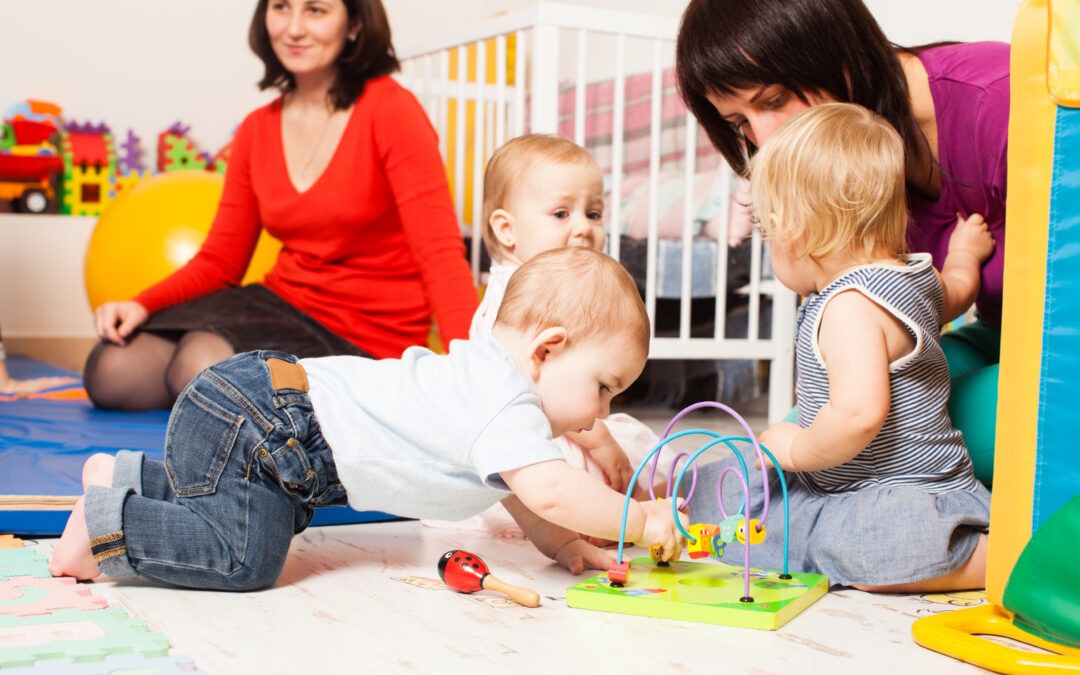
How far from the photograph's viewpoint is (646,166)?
11.2 feet

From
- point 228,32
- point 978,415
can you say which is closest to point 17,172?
point 228,32

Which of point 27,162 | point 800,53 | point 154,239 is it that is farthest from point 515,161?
point 27,162

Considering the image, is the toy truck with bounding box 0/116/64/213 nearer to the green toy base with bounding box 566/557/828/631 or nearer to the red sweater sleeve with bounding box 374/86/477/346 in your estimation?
the red sweater sleeve with bounding box 374/86/477/346

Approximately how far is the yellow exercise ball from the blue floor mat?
546 mm

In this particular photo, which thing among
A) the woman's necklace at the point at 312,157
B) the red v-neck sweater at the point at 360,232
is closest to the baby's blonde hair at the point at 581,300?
the red v-neck sweater at the point at 360,232

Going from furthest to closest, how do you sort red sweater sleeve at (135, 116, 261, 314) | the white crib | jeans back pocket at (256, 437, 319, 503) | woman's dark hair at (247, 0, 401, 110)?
the white crib → red sweater sleeve at (135, 116, 261, 314) → woman's dark hair at (247, 0, 401, 110) → jeans back pocket at (256, 437, 319, 503)

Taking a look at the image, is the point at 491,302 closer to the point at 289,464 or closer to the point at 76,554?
the point at 289,464

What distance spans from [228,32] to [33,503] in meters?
2.96

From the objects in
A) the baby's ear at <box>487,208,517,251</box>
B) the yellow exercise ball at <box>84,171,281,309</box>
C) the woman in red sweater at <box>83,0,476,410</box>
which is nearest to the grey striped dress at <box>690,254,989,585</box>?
the baby's ear at <box>487,208,517,251</box>

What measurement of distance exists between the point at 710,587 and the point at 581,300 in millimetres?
335

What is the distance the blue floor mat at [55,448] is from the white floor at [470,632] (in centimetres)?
27

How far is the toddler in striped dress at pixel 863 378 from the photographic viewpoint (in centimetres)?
120

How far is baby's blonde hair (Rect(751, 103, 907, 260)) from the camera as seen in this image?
1230mm

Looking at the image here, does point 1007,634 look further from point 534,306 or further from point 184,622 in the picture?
point 184,622
